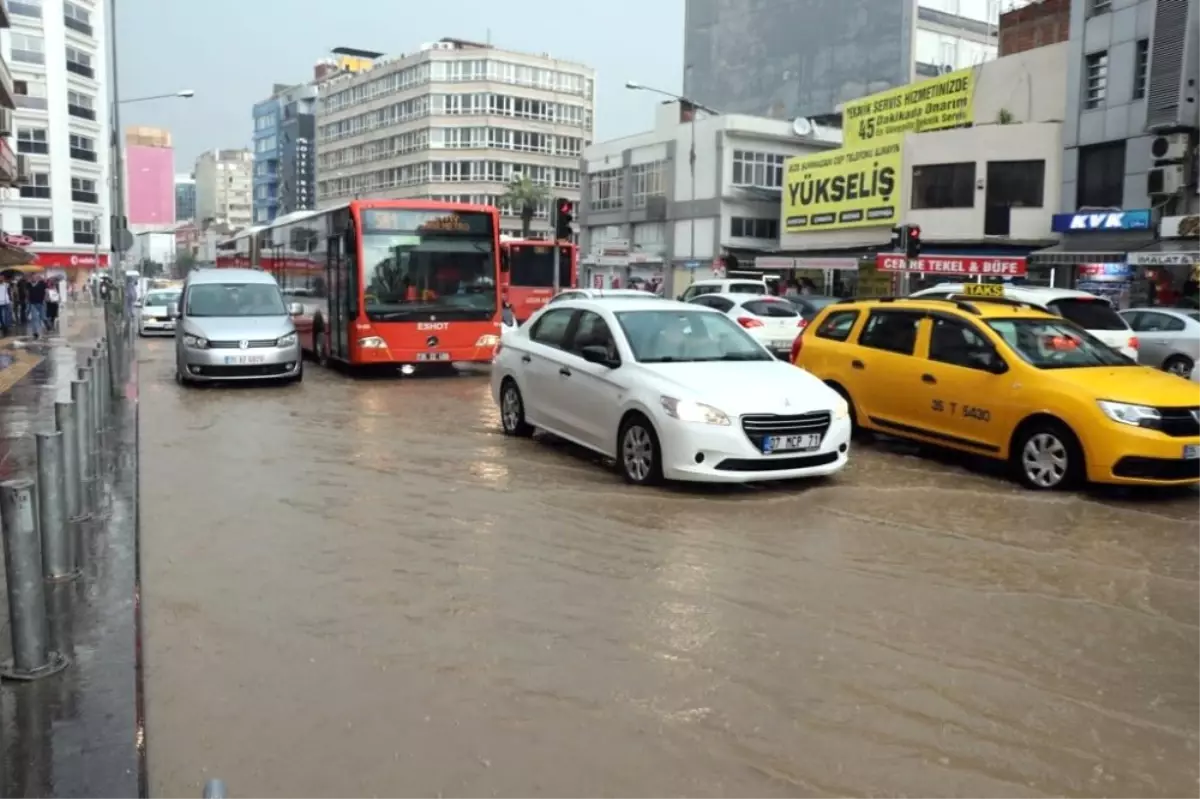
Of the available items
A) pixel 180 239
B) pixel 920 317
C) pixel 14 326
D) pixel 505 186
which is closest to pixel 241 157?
pixel 180 239

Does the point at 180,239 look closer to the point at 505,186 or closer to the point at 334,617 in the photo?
the point at 505,186

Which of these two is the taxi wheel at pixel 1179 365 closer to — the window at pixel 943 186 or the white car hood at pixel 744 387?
the white car hood at pixel 744 387

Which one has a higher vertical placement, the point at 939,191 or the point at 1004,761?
the point at 939,191

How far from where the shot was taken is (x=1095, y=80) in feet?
105

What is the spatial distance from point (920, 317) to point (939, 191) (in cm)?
2889

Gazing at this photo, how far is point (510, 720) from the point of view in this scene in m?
4.38

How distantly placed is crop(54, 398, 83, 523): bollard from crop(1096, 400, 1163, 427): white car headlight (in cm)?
743

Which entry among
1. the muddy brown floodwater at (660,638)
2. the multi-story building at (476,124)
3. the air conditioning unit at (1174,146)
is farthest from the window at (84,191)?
the muddy brown floodwater at (660,638)

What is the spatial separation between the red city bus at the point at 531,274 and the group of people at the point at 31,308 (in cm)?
1275

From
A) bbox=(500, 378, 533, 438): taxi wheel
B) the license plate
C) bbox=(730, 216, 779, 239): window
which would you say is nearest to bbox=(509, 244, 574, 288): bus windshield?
bbox=(500, 378, 533, 438): taxi wheel

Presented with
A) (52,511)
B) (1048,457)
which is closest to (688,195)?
(1048,457)

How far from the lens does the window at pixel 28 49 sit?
217ft

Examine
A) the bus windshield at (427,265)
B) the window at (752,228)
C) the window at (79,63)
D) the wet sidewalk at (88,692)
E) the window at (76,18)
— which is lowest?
the wet sidewalk at (88,692)

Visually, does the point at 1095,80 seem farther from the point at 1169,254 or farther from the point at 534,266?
the point at 534,266
